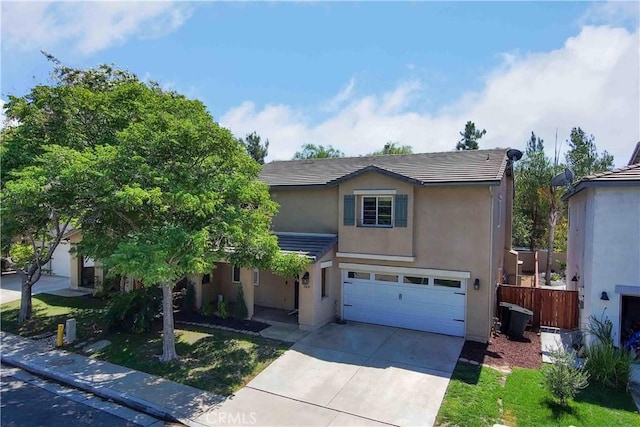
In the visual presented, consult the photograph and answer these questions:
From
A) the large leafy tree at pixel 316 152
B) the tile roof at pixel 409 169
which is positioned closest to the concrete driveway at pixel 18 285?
the tile roof at pixel 409 169

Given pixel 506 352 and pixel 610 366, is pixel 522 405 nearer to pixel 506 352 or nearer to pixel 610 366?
pixel 610 366

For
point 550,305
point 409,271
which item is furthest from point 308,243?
point 550,305

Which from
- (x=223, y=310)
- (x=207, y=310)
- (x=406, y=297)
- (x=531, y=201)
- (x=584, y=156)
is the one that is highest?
(x=584, y=156)

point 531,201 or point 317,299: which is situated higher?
point 531,201

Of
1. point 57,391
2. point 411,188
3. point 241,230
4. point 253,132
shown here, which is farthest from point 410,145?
point 57,391

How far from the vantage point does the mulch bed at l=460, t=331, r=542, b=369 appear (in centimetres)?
1148

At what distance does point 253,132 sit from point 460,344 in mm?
40194

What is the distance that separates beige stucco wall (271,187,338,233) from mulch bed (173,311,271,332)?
4.47m

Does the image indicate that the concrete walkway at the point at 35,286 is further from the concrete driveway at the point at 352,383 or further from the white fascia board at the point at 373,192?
the white fascia board at the point at 373,192

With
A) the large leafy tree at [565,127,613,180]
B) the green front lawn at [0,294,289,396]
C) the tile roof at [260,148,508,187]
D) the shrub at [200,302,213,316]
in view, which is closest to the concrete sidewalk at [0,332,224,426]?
the green front lawn at [0,294,289,396]

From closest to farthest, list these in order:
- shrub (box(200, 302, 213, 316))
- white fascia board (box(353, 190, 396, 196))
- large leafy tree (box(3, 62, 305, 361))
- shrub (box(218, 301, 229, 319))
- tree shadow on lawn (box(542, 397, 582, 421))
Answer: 1. tree shadow on lawn (box(542, 397, 582, 421))
2. large leafy tree (box(3, 62, 305, 361))
3. white fascia board (box(353, 190, 396, 196))
4. shrub (box(218, 301, 229, 319))
5. shrub (box(200, 302, 213, 316))

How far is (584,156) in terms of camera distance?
31.0m

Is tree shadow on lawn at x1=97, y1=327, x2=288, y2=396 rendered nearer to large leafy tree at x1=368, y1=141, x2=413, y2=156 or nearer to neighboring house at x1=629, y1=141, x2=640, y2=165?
neighboring house at x1=629, y1=141, x2=640, y2=165

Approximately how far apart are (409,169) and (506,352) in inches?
300
